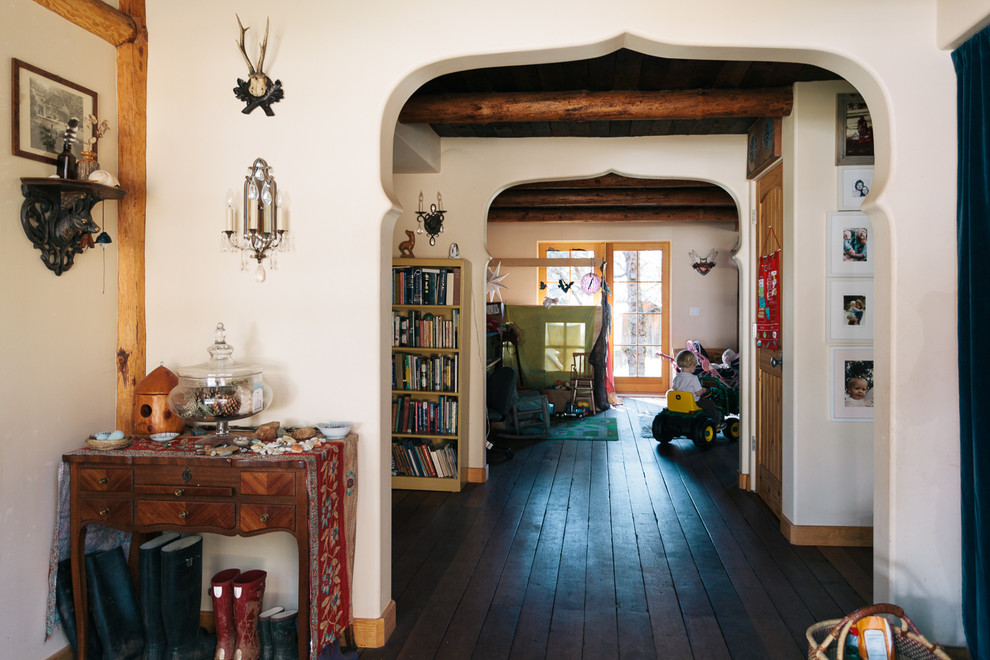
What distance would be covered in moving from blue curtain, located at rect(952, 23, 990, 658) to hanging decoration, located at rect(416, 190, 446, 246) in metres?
3.87

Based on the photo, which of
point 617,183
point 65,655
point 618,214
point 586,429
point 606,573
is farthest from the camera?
point 618,214

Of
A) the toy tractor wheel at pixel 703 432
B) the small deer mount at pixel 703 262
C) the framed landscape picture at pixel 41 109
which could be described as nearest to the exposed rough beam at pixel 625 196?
the small deer mount at pixel 703 262

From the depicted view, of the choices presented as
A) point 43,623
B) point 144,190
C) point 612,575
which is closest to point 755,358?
point 612,575

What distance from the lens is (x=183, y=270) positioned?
10.3ft

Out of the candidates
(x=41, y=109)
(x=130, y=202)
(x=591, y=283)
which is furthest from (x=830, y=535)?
(x=591, y=283)

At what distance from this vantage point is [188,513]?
8.73 ft

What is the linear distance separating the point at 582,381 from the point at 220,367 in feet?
23.4

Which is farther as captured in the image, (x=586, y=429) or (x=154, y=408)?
(x=586, y=429)

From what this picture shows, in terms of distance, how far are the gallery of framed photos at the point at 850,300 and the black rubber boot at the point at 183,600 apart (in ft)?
12.2

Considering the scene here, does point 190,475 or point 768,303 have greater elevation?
point 768,303

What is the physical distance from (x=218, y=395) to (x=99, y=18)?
165 cm

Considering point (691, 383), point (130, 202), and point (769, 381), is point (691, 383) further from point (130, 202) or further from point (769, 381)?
point (130, 202)

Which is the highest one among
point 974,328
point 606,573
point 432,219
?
point 432,219

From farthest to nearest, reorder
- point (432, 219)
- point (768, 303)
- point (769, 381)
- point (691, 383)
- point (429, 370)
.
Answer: point (691, 383), point (432, 219), point (429, 370), point (769, 381), point (768, 303)
